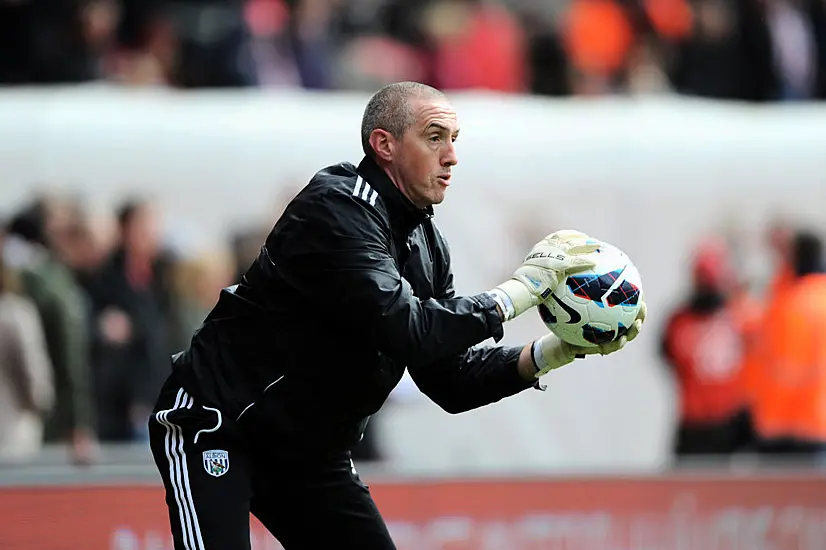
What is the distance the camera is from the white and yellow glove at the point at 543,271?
5258mm

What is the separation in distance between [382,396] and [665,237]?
5.67 metres

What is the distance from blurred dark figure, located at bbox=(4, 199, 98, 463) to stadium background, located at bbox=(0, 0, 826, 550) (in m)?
0.07

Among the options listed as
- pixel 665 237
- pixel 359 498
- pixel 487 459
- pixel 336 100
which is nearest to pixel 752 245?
pixel 665 237

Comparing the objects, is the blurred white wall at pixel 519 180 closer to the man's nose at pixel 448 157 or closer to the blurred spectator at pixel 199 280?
the blurred spectator at pixel 199 280

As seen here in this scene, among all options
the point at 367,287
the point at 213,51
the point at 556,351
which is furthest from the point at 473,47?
the point at 367,287

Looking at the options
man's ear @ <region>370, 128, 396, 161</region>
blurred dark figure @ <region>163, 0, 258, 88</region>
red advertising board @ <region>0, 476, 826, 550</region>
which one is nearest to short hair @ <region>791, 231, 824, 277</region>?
red advertising board @ <region>0, 476, 826, 550</region>

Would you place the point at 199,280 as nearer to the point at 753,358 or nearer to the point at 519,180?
the point at 519,180

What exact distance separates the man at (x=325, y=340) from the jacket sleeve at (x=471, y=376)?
247 mm

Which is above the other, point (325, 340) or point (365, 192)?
point (365, 192)

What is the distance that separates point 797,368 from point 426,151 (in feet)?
20.1

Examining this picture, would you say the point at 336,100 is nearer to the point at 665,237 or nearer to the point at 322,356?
the point at 665,237

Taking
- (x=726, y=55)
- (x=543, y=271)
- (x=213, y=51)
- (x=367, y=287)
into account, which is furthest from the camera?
(x=726, y=55)

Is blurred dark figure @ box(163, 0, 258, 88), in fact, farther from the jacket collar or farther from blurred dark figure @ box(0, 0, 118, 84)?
the jacket collar

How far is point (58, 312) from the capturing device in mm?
9750
